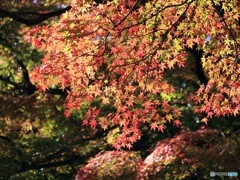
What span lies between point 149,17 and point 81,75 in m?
1.23

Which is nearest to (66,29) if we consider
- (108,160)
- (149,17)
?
(149,17)

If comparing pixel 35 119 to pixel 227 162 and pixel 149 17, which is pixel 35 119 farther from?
pixel 149 17

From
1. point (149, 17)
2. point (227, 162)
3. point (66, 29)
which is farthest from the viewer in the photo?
point (227, 162)

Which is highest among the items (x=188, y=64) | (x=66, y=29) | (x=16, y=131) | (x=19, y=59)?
(x=19, y=59)

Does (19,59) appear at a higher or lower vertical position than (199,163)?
higher

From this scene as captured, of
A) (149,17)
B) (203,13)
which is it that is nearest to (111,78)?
(149,17)

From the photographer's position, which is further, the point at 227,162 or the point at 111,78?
the point at 227,162

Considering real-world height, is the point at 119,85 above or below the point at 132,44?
below

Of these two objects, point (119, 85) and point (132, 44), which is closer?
point (132, 44)

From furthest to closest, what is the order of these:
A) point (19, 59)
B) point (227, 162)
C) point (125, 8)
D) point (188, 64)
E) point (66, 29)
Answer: point (19, 59) → point (188, 64) → point (227, 162) → point (125, 8) → point (66, 29)

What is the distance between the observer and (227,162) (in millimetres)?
7078

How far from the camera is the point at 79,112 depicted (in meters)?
11.4

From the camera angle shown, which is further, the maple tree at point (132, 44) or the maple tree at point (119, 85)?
the maple tree at point (119, 85)

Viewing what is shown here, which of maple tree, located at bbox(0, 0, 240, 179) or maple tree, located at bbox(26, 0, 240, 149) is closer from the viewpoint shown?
maple tree, located at bbox(26, 0, 240, 149)
